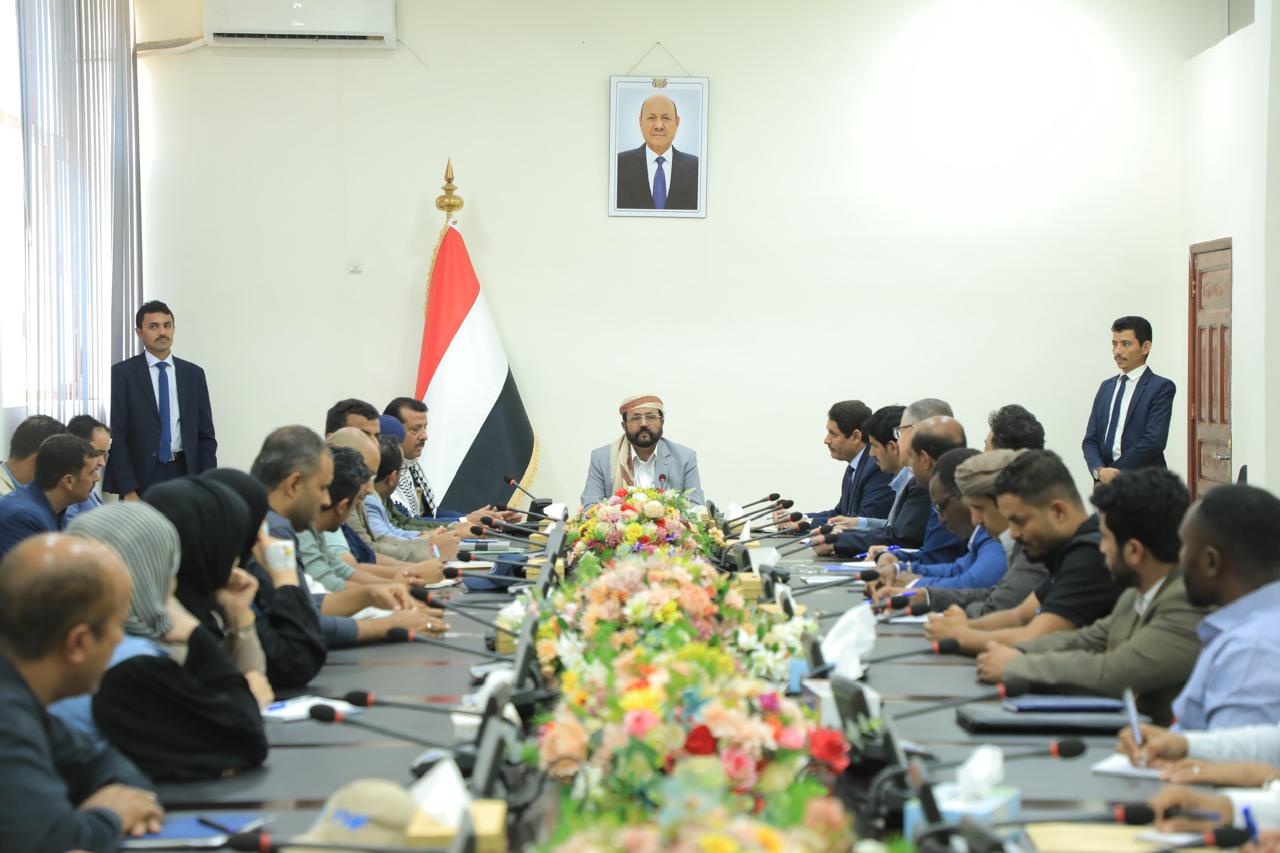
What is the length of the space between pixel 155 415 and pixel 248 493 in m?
4.60

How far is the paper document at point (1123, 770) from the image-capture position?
2.22 m

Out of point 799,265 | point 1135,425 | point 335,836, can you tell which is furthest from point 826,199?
point 335,836

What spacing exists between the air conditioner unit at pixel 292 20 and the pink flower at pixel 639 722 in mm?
6654

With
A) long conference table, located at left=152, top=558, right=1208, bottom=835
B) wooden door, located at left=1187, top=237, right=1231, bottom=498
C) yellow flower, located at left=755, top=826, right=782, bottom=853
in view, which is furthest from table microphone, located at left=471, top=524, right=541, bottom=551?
wooden door, located at left=1187, top=237, right=1231, bottom=498

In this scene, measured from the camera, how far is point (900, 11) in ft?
26.2

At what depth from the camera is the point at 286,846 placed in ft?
6.03

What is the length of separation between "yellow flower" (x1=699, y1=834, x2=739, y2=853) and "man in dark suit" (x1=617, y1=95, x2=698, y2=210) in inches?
268

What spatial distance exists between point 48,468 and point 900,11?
17.9ft

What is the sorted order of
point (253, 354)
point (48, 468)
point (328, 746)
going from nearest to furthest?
point (328, 746), point (48, 468), point (253, 354)

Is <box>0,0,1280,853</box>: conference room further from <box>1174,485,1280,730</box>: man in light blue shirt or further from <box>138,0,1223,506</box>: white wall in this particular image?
<box>1174,485,1280,730</box>: man in light blue shirt

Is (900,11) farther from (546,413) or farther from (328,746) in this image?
(328,746)

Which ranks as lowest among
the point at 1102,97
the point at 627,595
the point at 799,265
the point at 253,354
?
the point at 627,595

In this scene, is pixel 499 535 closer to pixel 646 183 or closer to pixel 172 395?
pixel 172 395

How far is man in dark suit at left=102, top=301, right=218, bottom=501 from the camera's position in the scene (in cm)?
698
